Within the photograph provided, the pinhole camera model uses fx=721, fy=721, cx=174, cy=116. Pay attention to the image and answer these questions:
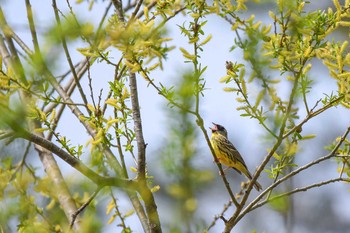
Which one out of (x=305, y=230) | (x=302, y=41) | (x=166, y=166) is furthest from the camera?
(x=305, y=230)

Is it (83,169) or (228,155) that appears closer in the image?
(83,169)

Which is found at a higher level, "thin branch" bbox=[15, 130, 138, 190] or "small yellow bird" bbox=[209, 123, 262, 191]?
"small yellow bird" bbox=[209, 123, 262, 191]

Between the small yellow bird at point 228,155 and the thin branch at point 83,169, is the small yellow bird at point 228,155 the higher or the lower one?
the higher one

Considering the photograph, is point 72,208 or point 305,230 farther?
point 305,230

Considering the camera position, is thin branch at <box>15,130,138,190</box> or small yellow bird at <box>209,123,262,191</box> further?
small yellow bird at <box>209,123,262,191</box>

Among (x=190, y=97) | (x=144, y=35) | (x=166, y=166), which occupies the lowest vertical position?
(x=166, y=166)

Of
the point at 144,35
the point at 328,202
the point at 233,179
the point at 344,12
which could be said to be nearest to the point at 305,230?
the point at 233,179

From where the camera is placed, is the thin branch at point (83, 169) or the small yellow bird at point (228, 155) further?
the small yellow bird at point (228, 155)

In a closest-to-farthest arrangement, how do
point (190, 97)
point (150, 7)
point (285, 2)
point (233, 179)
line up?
1. point (190, 97)
2. point (285, 2)
3. point (150, 7)
4. point (233, 179)

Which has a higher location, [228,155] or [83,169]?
[228,155]

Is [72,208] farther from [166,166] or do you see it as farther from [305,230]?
[305,230]

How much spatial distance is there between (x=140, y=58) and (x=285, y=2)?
712 millimetres

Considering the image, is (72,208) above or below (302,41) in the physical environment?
above

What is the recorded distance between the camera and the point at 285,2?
317cm
